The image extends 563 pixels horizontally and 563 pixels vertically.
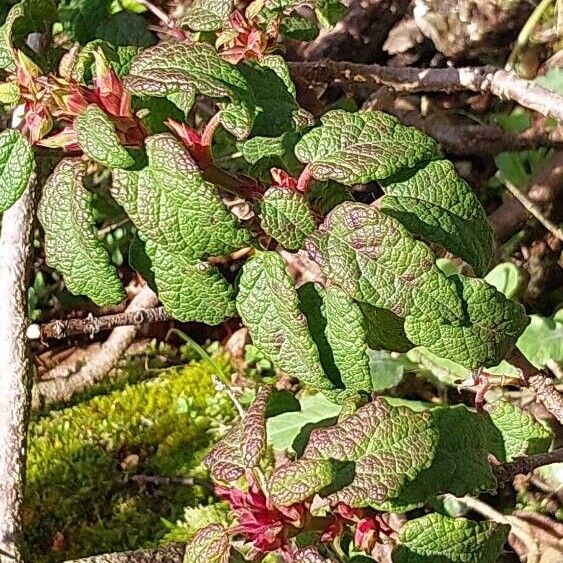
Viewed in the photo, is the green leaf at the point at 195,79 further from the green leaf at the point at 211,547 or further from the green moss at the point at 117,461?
the green moss at the point at 117,461

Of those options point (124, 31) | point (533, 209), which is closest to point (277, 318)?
point (124, 31)

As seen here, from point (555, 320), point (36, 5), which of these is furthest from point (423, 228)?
point (555, 320)

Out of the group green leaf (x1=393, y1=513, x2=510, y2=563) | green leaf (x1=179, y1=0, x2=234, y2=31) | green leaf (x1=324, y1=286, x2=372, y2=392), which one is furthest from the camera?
green leaf (x1=179, y1=0, x2=234, y2=31)

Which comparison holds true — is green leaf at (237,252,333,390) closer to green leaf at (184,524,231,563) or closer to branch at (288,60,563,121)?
green leaf at (184,524,231,563)

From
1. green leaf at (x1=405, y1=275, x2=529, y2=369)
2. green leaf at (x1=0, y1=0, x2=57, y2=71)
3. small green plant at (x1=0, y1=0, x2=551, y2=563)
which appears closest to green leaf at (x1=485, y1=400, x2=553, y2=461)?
small green plant at (x1=0, y1=0, x2=551, y2=563)

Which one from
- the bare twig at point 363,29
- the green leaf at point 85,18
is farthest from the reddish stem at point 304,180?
the bare twig at point 363,29
